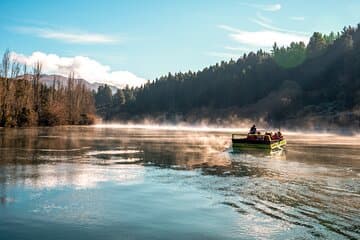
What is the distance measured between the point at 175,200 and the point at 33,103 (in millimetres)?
106727

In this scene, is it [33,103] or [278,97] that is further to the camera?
[278,97]

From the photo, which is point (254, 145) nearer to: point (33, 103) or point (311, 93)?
point (33, 103)

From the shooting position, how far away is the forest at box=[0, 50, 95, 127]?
98.6 meters

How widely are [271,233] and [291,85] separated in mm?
166175

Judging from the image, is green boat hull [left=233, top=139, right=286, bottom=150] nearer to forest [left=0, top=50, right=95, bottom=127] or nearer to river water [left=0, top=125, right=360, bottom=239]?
river water [left=0, top=125, right=360, bottom=239]

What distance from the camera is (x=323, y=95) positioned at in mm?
149875

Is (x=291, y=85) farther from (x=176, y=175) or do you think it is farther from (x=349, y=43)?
(x=176, y=175)

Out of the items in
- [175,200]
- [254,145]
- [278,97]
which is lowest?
[175,200]

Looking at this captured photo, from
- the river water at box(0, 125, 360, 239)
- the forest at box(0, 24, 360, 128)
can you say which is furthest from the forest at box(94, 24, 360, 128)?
the river water at box(0, 125, 360, 239)

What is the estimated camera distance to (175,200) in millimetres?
19656

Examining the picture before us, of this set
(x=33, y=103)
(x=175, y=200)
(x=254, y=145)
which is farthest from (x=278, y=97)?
(x=175, y=200)

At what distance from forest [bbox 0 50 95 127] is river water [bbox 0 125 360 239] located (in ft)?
229

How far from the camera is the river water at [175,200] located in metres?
14.6

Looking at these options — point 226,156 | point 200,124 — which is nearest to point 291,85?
point 200,124
